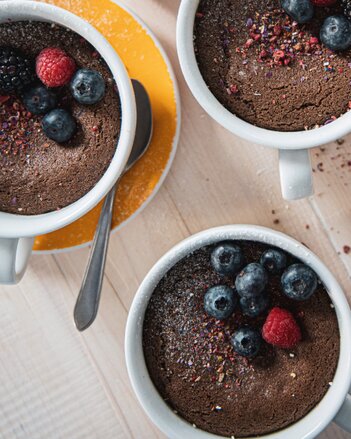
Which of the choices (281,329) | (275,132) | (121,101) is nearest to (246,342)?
(281,329)

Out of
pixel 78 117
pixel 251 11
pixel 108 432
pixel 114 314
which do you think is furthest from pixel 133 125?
pixel 108 432

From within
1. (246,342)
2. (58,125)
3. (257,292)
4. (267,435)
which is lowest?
(267,435)

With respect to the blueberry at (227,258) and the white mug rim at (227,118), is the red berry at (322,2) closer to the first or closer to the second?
the white mug rim at (227,118)

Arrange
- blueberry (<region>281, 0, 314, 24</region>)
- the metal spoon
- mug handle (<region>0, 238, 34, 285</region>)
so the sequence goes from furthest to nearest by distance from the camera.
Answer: the metal spoon, mug handle (<region>0, 238, 34, 285</region>), blueberry (<region>281, 0, 314, 24</region>)

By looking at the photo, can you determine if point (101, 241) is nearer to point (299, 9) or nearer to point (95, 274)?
point (95, 274)

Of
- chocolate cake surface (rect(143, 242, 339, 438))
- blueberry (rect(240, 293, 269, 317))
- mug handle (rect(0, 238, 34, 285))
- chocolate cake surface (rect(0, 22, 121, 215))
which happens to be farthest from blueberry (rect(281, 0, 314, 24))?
mug handle (rect(0, 238, 34, 285))

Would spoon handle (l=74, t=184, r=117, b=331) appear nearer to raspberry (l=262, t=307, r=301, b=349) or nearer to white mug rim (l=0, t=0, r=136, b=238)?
white mug rim (l=0, t=0, r=136, b=238)

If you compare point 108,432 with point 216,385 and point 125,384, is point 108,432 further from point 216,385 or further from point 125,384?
point 216,385
